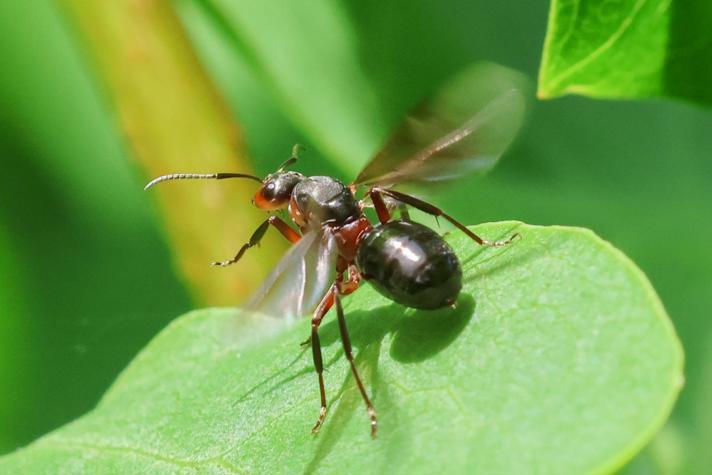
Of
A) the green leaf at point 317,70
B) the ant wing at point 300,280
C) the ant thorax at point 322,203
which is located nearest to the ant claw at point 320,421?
the ant wing at point 300,280

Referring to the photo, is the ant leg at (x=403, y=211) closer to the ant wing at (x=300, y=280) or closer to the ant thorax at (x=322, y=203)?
the ant thorax at (x=322, y=203)

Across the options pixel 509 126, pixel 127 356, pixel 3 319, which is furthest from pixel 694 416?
pixel 3 319

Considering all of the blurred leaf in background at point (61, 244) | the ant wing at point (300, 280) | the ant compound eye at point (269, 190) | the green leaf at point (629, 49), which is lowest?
the blurred leaf in background at point (61, 244)

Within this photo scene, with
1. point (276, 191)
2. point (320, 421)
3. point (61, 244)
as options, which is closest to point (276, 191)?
point (276, 191)

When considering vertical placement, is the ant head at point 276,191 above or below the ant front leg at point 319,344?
above

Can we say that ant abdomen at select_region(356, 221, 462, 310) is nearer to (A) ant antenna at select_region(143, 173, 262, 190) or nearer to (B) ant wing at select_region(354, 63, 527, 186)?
(B) ant wing at select_region(354, 63, 527, 186)

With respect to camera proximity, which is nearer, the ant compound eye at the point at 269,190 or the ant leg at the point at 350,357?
the ant leg at the point at 350,357
